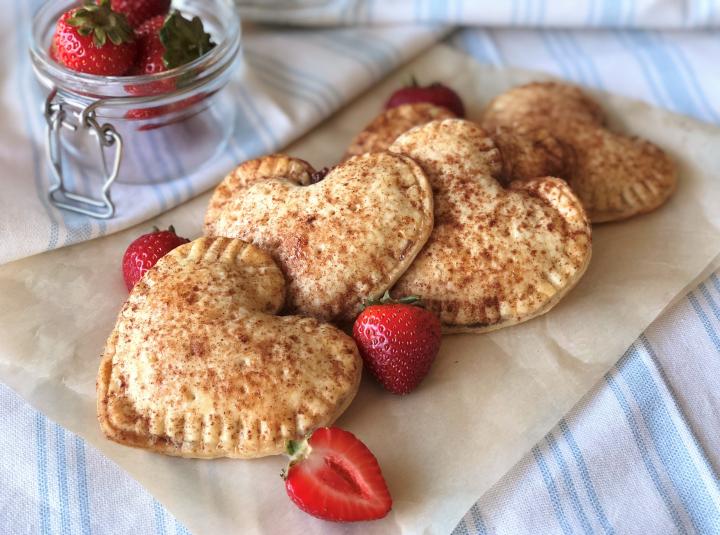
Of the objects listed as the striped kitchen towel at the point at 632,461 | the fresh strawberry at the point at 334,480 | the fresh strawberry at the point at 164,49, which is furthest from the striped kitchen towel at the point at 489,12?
the fresh strawberry at the point at 334,480

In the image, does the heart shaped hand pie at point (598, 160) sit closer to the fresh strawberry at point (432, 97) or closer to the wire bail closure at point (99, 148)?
the fresh strawberry at point (432, 97)

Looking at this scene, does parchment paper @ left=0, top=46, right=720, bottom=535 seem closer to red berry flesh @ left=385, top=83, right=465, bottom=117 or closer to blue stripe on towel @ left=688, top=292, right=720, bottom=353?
blue stripe on towel @ left=688, top=292, right=720, bottom=353

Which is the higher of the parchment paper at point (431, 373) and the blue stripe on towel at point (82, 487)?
the parchment paper at point (431, 373)

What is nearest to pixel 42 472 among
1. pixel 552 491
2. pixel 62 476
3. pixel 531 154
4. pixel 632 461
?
pixel 62 476

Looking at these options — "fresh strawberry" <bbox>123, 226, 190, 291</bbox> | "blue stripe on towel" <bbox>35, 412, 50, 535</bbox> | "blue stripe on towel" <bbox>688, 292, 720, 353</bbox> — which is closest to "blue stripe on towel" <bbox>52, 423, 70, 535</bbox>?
"blue stripe on towel" <bbox>35, 412, 50, 535</bbox>

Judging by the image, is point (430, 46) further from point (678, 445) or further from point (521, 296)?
point (678, 445)

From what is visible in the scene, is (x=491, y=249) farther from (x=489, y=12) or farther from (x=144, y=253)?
(x=489, y=12)

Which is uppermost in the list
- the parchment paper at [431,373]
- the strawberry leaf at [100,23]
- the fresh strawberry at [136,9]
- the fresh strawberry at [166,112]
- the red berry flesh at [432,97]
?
the strawberry leaf at [100,23]
